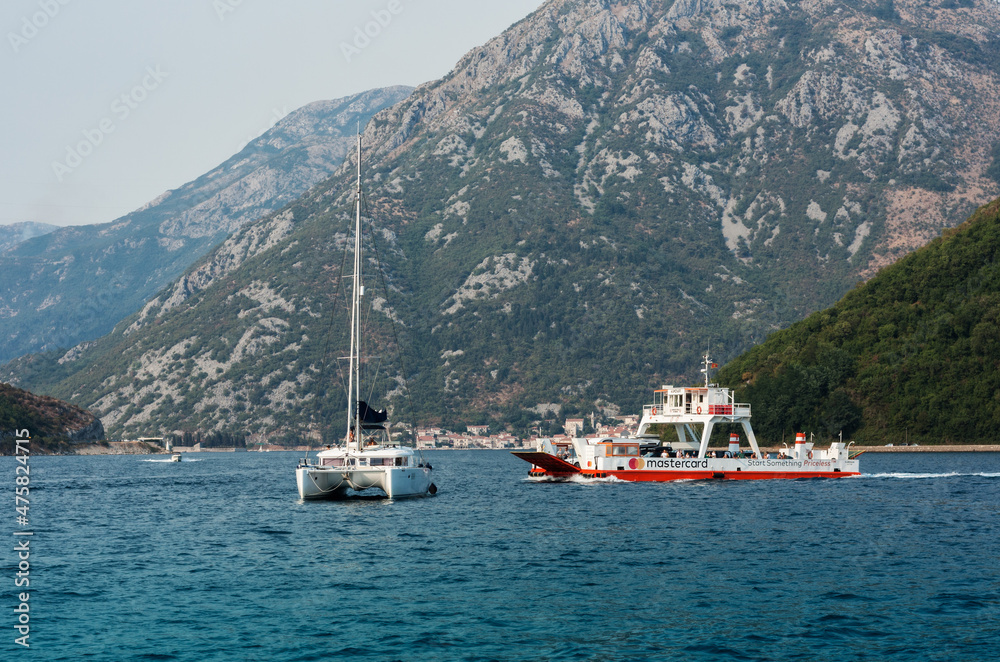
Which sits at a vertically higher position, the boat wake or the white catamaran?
the white catamaran

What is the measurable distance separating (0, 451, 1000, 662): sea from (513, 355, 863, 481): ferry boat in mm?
20324

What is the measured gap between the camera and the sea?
30297 mm

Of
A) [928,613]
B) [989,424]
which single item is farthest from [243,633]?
[989,424]

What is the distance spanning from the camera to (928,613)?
33938 millimetres

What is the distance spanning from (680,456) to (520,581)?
61.5 meters

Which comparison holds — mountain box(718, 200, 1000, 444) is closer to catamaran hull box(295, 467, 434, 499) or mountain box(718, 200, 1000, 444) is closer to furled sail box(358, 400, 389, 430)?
furled sail box(358, 400, 389, 430)

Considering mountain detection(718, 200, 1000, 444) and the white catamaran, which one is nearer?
the white catamaran

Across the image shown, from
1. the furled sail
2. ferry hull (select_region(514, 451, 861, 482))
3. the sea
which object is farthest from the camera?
ferry hull (select_region(514, 451, 861, 482))

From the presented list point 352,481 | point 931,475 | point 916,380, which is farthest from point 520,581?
point 916,380

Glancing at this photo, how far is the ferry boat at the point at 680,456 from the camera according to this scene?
3863 inches

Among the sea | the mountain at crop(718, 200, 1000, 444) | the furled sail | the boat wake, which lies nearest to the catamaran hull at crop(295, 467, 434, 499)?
the sea

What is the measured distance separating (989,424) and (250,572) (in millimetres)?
164111

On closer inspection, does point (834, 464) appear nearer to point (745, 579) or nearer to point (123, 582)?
point (745, 579)

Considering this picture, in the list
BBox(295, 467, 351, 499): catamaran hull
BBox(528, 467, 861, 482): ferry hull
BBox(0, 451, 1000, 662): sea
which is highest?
BBox(295, 467, 351, 499): catamaran hull
